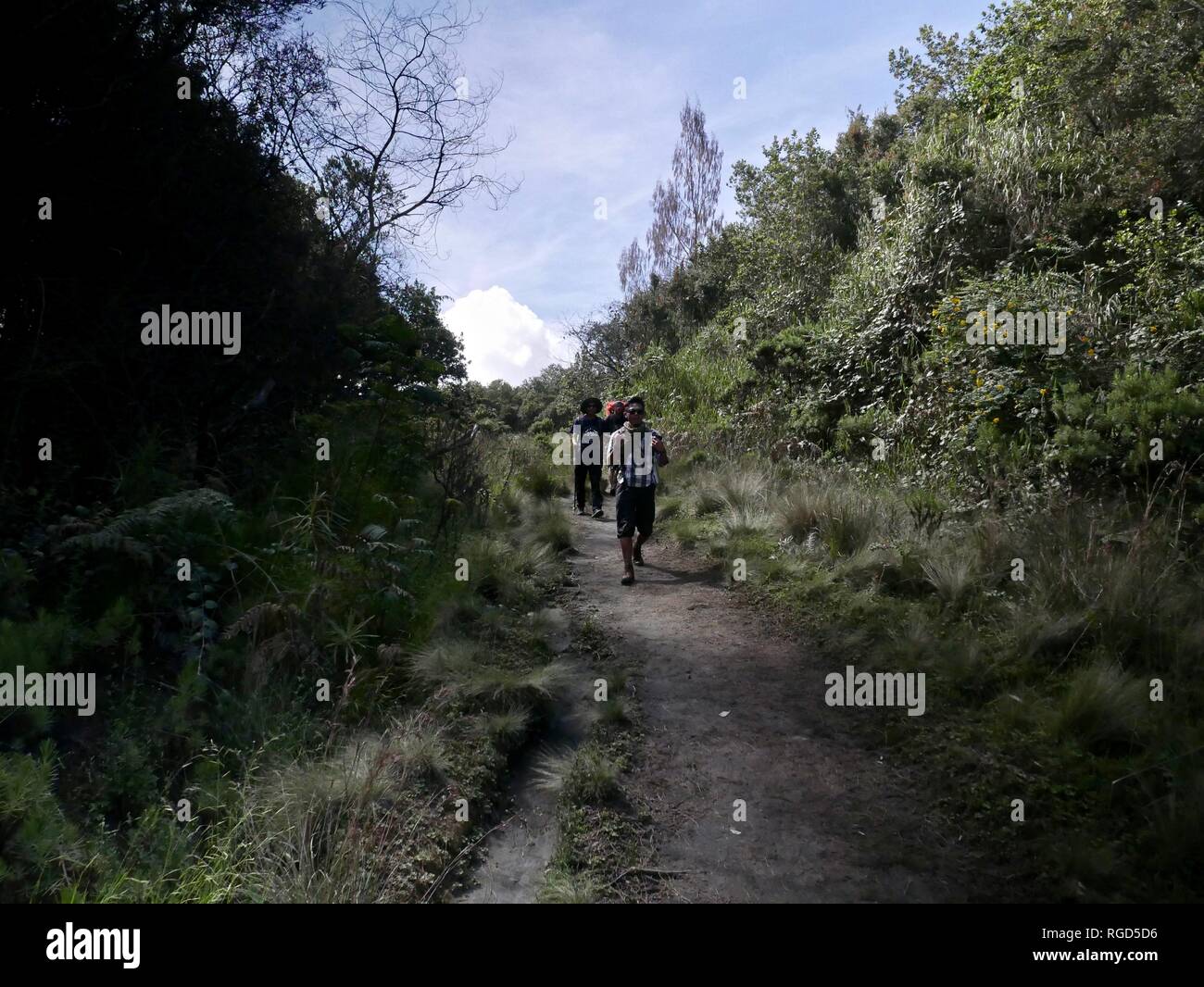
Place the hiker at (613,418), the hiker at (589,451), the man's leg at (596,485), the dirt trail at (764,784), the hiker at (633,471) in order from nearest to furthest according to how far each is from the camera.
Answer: the dirt trail at (764,784), the hiker at (633,471), the hiker at (613,418), the hiker at (589,451), the man's leg at (596,485)

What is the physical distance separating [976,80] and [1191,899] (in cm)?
1994

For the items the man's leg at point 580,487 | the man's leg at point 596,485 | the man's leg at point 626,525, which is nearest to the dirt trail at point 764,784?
the man's leg at point 626,525

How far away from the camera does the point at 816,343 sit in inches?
464

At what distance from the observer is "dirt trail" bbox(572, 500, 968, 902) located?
3217mm

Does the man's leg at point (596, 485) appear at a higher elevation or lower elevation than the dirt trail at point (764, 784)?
higher

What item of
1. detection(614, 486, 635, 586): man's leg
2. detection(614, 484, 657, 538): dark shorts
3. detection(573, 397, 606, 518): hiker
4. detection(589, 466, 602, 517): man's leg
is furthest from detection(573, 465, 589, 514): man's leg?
detection(614, 486, 635, 586): man's leg

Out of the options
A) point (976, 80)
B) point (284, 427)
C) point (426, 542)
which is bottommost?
point (426, 542)

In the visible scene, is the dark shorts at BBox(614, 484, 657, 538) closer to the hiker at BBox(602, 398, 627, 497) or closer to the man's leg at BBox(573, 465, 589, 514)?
the hiker at BBox(602, 398, 627, 497)

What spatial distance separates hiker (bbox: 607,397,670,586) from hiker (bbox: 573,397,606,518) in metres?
3.11

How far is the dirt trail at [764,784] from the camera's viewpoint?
10.6 ft

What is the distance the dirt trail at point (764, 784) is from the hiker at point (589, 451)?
199 inches

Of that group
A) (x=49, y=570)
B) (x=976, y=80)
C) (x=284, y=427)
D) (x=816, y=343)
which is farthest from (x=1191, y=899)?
(x=976, y=80)

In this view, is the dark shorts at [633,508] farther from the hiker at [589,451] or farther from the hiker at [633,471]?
the hiker at [589,451]

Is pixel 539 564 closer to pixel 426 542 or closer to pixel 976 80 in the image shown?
pixel 426 542
